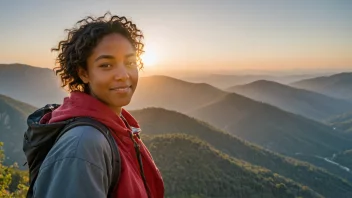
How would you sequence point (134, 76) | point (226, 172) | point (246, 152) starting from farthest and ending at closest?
point (246, 152), point (226, 172), point (134, 76)

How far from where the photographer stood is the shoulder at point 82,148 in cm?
142

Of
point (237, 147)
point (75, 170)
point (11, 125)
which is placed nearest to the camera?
point (75, 170)

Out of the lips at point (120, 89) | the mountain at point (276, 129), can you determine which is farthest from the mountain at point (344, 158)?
the lips at point (120, 89)

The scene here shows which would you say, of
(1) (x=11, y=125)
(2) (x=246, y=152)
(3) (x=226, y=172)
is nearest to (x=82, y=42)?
(3) (x=226, y=172)

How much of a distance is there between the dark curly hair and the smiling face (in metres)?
Result: 0.04

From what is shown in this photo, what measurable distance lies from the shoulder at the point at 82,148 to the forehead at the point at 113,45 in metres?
0.55

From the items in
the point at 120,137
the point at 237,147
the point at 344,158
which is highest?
the point at 120,137

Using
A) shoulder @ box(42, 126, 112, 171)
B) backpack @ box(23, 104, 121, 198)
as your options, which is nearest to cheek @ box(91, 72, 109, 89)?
backpack @ box(23, 104, 121, 198)

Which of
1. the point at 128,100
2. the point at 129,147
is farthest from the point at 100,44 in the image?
the point at 129,147

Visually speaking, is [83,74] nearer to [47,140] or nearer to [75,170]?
[47,140]

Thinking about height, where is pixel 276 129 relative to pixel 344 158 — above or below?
above

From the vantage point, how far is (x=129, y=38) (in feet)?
7.01

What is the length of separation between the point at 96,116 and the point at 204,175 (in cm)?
4314

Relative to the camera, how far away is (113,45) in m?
1.98
